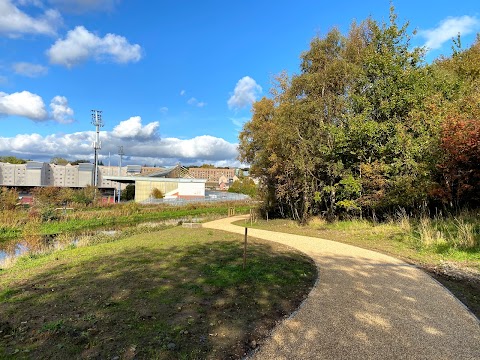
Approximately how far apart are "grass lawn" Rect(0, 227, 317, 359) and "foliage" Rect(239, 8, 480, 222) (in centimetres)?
739

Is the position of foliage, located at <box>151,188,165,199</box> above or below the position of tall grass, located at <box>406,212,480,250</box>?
above

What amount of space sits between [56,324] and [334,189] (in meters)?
13.6

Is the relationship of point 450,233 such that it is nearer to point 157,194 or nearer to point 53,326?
point 53,326

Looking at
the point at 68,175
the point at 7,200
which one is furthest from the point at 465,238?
the point at 68,175

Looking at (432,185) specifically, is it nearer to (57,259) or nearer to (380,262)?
(380,262)

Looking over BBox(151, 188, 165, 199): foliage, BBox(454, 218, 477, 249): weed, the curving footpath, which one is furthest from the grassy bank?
BBox(454, 218, 477, 249): weed

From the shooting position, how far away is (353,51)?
17.2 metres

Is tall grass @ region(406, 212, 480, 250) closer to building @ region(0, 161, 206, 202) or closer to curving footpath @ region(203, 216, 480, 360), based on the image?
curving footpath @ region(203, 216, 480, 360)

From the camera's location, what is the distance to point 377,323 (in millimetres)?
4316

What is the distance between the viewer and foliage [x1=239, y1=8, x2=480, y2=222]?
12.8 meters

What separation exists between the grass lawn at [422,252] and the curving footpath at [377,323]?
1.27 ft

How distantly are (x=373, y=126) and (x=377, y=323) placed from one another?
451 inches

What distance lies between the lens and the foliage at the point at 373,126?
12.8 meters

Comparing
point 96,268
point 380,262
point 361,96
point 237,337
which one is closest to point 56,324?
point 237,337
